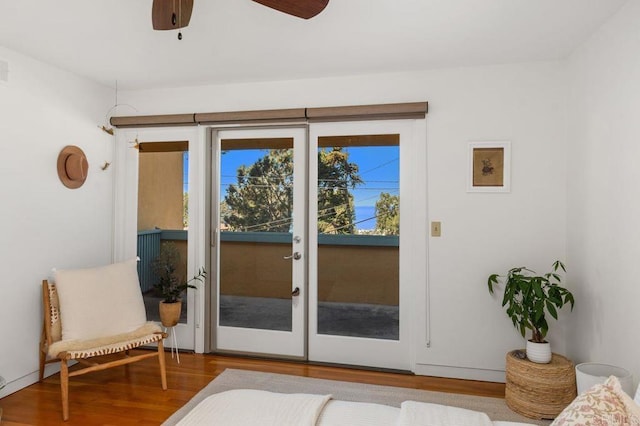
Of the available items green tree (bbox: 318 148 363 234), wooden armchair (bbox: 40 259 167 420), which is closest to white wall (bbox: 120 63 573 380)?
green tree (bbox: 318 148 363 234)

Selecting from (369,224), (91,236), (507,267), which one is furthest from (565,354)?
(91,236)

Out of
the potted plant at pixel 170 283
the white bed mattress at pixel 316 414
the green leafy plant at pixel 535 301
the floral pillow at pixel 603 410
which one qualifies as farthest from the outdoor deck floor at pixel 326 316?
the floral pillow at pixel 603 410

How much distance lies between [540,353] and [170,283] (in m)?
2.82

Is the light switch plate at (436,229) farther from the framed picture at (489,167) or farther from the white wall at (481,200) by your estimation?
the framed picture at (489,167)

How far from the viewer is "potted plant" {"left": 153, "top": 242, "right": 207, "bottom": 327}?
3.46 meters

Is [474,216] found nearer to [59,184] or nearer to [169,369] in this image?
[169,369]

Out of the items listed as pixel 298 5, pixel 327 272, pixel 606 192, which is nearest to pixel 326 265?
pixel 327 272

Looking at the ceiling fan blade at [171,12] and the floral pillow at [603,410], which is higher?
the ceiling fan blade at [171,12]

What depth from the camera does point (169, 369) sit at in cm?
334

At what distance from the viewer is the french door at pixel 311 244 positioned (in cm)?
339

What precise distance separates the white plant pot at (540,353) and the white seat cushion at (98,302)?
276 cm

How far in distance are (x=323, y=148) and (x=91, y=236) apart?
7.01 feet

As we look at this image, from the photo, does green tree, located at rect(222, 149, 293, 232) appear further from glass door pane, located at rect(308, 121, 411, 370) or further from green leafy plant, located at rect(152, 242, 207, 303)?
green leafy plant, located at rect(152, 242, 207, 303)

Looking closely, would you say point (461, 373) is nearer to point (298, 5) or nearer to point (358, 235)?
point (358, 235)
